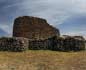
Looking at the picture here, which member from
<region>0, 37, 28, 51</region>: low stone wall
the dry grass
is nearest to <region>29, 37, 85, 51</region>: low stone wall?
<region>0, 37, 28, 51</region>: low stone wall

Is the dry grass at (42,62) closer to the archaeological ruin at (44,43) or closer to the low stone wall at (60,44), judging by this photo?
the archaeological ruin at (44,43)

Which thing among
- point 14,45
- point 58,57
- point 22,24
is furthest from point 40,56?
point 22,24

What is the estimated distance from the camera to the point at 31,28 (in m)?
28.0

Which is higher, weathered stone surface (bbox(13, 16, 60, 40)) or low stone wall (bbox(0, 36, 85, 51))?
weathered stone surface (bbox(13, 16, 60, 40))

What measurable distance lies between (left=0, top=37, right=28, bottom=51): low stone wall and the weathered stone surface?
22.6 ft

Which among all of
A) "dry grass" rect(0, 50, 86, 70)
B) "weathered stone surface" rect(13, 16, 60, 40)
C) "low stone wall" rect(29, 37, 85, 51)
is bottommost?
"dry grass" rect(0, 50, 86, 70)

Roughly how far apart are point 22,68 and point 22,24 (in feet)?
45.4

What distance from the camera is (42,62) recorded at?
1558 centimetres

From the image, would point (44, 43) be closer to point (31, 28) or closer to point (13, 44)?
point (13, 44)

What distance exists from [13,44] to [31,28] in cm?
792

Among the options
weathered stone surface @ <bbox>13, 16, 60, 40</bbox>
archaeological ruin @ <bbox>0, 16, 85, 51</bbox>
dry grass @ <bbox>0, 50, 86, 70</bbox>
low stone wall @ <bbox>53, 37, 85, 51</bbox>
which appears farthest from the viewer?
weathered stone surface @ <bbox>13, 16, 60, 40</bbox>

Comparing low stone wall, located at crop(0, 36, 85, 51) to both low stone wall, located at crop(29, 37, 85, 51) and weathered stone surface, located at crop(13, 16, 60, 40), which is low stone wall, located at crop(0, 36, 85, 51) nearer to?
low stone wall, located at crop(29, 37, 85, 51)

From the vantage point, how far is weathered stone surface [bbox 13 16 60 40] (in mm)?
27438

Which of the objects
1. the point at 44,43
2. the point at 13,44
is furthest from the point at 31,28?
the point at 13,44
